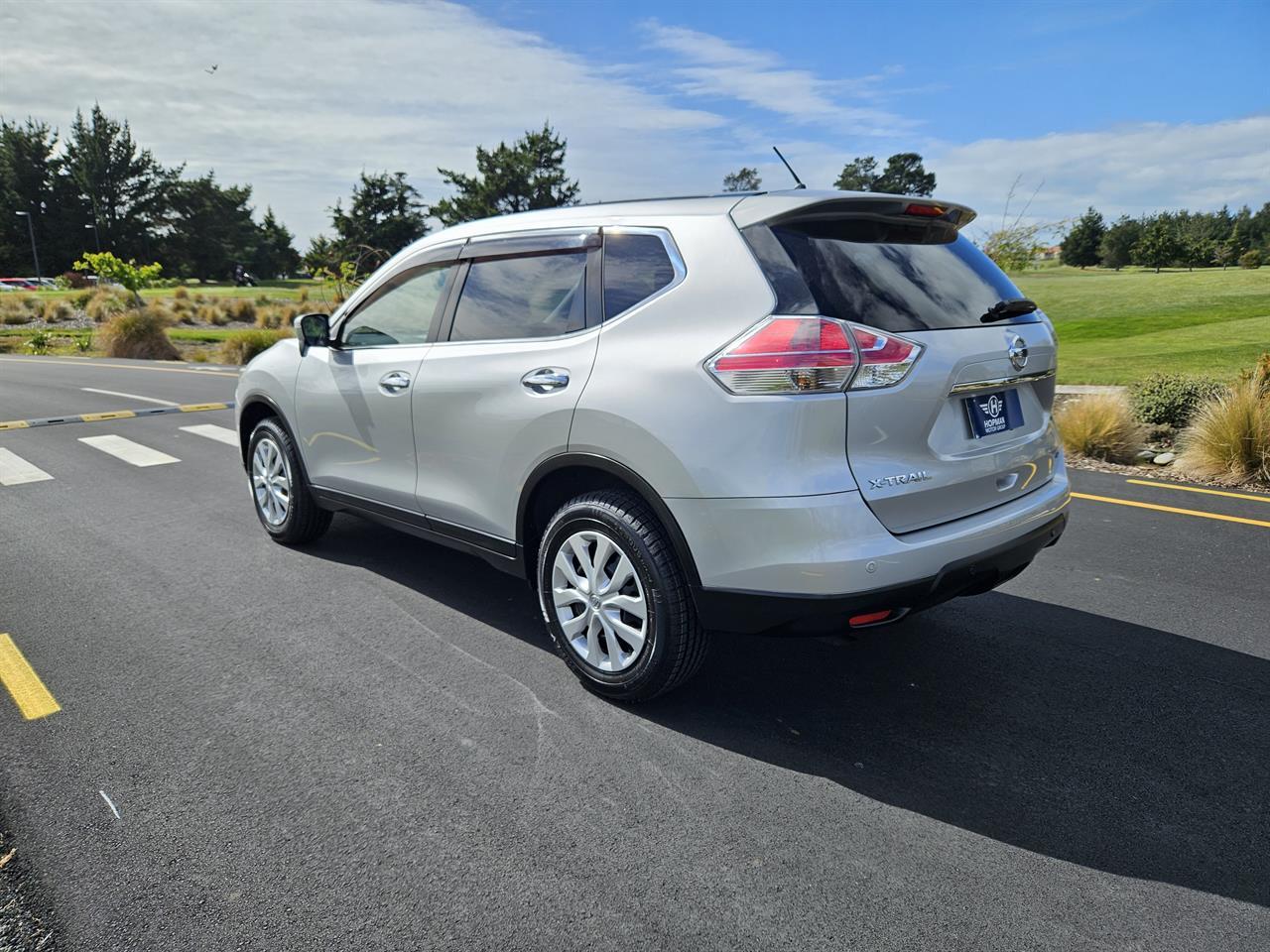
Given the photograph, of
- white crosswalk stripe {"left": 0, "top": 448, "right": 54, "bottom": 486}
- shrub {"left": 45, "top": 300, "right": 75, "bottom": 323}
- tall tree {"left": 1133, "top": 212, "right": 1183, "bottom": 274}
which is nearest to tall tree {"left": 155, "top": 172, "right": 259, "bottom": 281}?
shrub {"left": 45, "top": 300, "right": 75, "bottom": 323}

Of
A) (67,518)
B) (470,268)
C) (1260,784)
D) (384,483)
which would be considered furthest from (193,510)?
(1260,784)

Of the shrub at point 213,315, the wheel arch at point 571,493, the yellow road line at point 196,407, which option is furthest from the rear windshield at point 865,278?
the shrub at point 213,315

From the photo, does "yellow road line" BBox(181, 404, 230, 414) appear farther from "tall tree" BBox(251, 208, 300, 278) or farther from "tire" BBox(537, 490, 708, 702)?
"tall tree" BBox(251, 208, 300, 278)

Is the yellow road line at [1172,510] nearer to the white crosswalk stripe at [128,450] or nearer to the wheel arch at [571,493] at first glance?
the wheel arch at [571,493]

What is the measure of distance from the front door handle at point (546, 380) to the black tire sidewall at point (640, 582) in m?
0.47

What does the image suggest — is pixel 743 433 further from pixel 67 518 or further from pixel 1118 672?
pixel 67 518

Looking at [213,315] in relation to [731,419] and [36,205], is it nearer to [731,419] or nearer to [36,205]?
[731,419]

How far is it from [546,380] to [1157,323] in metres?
27.5

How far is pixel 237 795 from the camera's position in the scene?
2848 millimetres

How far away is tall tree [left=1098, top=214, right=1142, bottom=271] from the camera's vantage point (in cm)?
5409

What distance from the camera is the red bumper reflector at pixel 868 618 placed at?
2.90m

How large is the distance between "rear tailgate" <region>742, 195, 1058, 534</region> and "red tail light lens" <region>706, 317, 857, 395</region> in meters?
0.06

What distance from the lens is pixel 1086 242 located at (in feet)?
194

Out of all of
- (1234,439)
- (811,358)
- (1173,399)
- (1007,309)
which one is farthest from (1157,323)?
(811,358)
